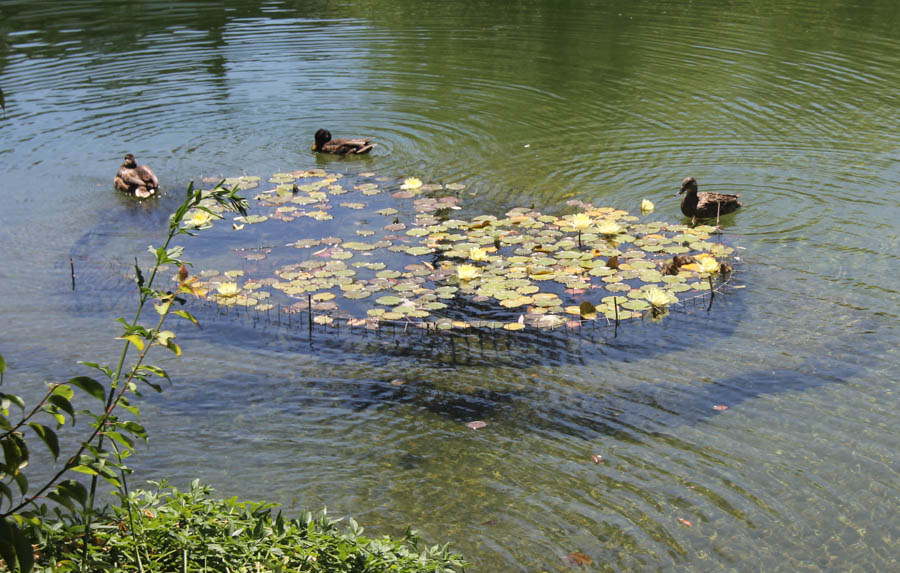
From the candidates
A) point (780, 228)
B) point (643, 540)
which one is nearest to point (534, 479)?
point (643, 540)

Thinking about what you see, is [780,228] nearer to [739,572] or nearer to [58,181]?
[739,572]

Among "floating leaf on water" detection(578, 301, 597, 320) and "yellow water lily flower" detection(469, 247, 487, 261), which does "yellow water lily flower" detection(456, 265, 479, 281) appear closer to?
"yellow water lily flower" detection(469, 247, 487, 261)

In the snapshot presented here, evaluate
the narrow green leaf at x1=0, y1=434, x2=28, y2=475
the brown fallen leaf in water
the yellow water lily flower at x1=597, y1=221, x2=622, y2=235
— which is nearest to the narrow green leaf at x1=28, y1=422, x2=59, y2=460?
the narrow green leaf at x1=0, y1=434, x2=28, y2=475

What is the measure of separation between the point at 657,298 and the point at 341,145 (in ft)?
20.5

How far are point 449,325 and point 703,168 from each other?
18.6ft

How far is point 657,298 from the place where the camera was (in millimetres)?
7816

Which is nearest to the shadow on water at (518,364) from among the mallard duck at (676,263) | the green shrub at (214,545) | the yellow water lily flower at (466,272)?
the mallard duck at (676,263)

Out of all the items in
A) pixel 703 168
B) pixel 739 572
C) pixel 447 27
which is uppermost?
pixel 447 27

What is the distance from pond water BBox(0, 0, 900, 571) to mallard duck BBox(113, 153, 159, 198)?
0.21 meters

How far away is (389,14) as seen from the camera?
74.7 ft

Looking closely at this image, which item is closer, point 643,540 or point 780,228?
point 643,540

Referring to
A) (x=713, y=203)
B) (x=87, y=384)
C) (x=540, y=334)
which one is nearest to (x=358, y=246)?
(x=540, y=334)

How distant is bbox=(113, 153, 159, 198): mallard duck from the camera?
36.7ft

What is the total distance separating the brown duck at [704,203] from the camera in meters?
9.95
